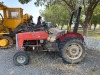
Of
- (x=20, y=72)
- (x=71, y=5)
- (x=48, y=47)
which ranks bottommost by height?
(x=20, y=72)

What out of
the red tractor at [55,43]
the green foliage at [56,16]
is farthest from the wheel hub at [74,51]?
the green foliage at [56,16]

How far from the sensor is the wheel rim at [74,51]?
725 centimetres

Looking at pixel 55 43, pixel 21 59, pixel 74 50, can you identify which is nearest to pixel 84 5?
pixel 55 43

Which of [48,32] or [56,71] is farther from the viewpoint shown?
[48,32]

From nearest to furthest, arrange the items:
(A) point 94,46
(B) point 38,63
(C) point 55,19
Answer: (B) point 38,63
(A) point 94,46
(C) point 55,19

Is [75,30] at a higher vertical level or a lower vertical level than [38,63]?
higher

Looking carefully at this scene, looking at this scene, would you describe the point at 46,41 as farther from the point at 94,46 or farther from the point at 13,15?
the point at 13,15

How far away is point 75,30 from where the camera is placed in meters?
7.70

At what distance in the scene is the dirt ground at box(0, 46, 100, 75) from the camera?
5995mm

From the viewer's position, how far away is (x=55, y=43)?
768cm

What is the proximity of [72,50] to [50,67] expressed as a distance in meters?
1.18

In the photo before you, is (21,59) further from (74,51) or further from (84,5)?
(84,5)

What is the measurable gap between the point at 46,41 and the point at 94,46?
3.10 metres

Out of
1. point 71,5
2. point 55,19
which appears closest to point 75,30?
point 71,5
